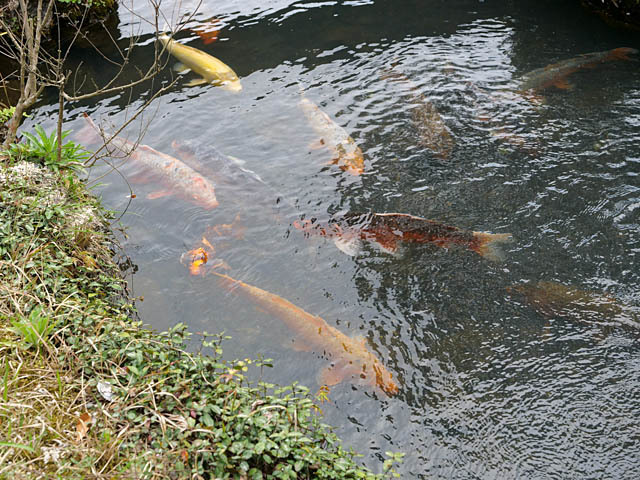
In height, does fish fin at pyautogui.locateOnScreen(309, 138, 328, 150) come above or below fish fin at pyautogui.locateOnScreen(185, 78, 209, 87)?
below

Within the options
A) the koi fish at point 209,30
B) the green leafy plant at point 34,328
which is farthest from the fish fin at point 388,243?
the koi fish at point 209,30

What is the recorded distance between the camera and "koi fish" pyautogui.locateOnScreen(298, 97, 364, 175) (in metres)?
7.59

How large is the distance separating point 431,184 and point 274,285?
265cm

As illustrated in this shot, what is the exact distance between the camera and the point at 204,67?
10.0m

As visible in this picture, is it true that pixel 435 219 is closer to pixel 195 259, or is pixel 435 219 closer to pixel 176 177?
pixel 195 259

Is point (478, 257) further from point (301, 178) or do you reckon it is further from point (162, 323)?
point (162, 323)

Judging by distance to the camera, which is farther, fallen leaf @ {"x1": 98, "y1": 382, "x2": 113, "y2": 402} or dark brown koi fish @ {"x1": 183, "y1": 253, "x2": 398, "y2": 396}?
dark brown koi fish @ {"x1": 183, "y1": 253, "x2": 398, "y2": 396}

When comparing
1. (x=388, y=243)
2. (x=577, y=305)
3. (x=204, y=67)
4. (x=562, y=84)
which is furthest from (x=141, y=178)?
(x=562, y=84)

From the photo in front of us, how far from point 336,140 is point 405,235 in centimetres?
237

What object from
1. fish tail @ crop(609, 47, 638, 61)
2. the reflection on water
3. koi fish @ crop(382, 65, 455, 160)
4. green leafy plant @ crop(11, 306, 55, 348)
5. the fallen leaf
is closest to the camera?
the fallen leaf

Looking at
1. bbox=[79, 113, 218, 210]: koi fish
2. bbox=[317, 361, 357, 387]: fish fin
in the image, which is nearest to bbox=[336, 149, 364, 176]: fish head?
bbox=[79, 113, 218, 210]: koi fish

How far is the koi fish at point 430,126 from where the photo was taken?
25.3ft

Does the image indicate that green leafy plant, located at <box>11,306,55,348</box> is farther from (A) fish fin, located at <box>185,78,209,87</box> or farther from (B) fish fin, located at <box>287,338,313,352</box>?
(A) fish fin, located at <box>185,78,209,87</box>

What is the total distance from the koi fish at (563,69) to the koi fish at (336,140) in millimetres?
3274
